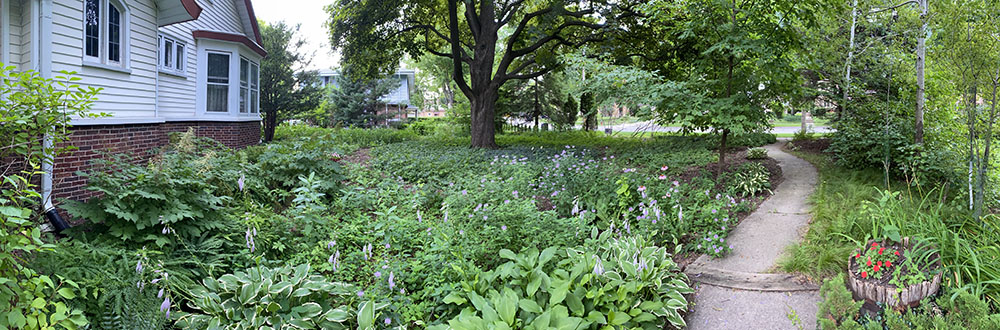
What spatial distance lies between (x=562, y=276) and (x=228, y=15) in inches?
528

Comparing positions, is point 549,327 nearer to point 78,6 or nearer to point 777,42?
point 777,42

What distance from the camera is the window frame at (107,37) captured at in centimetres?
631

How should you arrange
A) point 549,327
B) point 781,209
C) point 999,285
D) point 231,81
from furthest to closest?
point 231,81 → point 781,209 → point 999,285 → point 549,327

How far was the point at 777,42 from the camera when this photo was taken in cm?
677

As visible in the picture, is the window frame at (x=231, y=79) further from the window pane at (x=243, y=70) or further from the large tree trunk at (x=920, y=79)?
the large tree trunk at (x=920, y=79)

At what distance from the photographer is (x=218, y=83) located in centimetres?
1202

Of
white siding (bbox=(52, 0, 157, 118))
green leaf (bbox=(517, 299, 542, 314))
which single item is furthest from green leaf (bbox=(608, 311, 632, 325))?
white siding (bbox=(52, 0, 157, 118))

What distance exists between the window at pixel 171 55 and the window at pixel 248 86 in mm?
1857

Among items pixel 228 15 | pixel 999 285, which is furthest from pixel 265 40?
pixel 999 285

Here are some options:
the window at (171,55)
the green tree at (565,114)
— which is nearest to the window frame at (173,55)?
the window at (171,55)

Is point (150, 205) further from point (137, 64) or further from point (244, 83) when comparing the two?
point (244, 83)

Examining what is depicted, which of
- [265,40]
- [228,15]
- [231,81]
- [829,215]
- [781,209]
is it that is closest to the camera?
[829,215]

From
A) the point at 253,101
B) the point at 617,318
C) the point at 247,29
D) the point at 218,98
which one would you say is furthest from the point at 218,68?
the point at 617,318

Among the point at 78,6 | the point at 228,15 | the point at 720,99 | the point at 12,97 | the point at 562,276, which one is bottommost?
the point at 562,276
